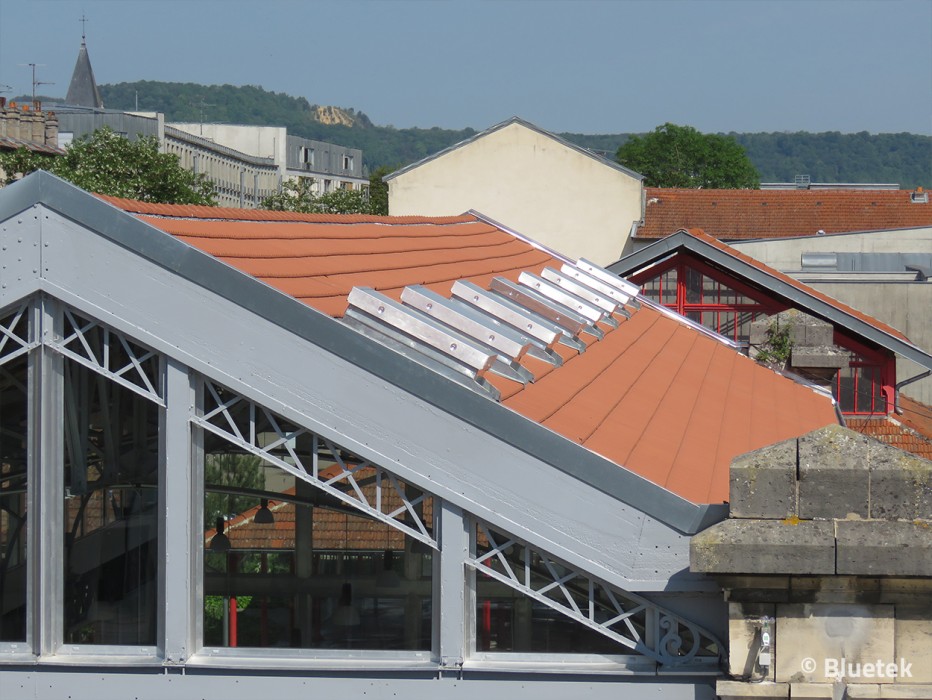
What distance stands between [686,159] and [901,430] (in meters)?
85.8

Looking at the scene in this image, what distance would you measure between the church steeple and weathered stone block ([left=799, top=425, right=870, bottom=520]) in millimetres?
137595

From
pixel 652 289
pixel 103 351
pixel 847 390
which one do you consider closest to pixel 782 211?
pixel 652 289

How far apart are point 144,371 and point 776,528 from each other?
307 cm

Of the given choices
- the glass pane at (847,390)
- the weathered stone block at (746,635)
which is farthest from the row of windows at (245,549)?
the glass pane at (847,390)

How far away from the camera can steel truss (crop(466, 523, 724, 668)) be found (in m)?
6.36

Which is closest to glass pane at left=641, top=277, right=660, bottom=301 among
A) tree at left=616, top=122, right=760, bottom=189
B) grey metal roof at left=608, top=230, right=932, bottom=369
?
grey metal roof at left=608, top=230, right=932, bottom=369

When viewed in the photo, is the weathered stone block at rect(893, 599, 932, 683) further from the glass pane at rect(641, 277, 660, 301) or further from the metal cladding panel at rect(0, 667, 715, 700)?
the glass pane at rect(641, 277, 660, 301)

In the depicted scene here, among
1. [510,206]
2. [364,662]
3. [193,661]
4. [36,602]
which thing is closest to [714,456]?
[364,662]

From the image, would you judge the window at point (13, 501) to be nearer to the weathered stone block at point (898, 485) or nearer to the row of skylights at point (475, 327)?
the row of skylights at point (475, 327)

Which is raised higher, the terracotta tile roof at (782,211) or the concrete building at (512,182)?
the terracotta tile roof at (782,211)

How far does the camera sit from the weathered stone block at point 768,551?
586 centimetres

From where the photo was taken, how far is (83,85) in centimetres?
13750

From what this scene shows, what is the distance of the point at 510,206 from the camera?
43.9m

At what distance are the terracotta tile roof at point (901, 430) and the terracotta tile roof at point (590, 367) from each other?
11.9 m
